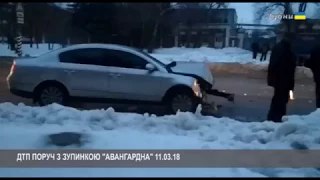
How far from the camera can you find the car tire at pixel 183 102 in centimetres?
788

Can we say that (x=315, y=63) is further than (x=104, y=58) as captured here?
No

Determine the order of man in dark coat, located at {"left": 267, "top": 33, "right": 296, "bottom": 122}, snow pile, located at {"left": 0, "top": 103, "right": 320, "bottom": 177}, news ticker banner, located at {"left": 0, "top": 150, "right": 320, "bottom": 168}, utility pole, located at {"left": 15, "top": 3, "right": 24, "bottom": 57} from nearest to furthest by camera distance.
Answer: snow pile, located at {"left": 0, "top": 103, "right": 320, "bottom": 177} → news ticker banner, located at {"left": 0, "top": 150, "right": 320, "bottom": 168} → utility pole, located at {"left": 15, "top": 3, "right": 24, "bottom": 57} → man in dark coat, located at {"left": 267, "top": 33, "right": 296, "bottom": 122}

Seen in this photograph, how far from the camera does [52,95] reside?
7902mm

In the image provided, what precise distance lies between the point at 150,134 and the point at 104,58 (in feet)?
9.89

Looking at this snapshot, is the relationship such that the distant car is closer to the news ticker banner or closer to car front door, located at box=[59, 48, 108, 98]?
car front door, located at box=[59, 48, 108, 98]

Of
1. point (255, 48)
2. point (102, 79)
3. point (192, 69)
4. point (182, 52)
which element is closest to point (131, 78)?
point (102, 79)

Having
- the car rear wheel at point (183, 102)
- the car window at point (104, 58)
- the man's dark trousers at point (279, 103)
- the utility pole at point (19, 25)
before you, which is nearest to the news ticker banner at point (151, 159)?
the man's dark trousers at point (279, 103)

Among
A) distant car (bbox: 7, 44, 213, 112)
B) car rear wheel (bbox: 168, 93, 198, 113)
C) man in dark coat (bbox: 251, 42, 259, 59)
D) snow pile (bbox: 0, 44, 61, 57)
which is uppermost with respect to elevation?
man in dark coat (bbox: 251, 42, 259, 59)

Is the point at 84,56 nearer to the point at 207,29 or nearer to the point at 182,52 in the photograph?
the point at 182,52

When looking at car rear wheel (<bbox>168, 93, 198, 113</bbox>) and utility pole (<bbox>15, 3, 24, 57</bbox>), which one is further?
car rear wheel (<bbox>168, 93, 198, 113</bbox>)

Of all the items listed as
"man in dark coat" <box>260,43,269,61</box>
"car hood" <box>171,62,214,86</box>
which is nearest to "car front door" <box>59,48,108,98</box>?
"car hood" <box>171,62,214,86</box>

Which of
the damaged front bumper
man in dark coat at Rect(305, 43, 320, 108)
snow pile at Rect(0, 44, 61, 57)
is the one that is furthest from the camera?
the damaged front bumper

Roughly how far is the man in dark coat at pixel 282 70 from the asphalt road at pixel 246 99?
2.77 feet

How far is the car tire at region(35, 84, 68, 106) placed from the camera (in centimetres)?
789
